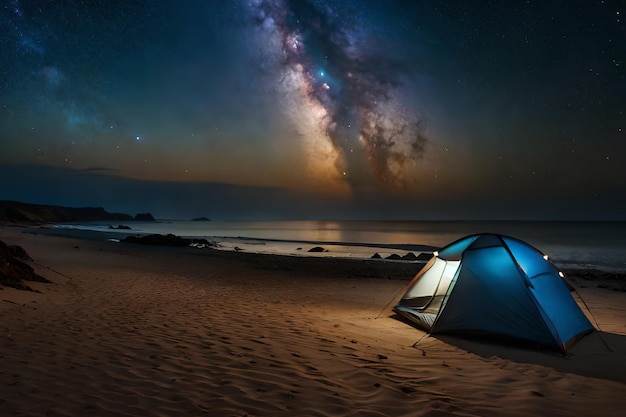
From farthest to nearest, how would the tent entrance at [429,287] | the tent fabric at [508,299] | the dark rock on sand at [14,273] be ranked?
the dark rock on sand at [14,273] → the tent entrance at [429,287] → the tent fabric at [508,299]

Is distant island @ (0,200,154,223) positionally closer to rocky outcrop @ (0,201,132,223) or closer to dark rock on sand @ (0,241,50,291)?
rocky outcrop @ (0,201,132,223)

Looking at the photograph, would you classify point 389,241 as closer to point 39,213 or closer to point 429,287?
point 429,287

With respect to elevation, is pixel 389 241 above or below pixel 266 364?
above

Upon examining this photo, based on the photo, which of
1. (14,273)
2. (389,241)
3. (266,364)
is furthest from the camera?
(389,241)

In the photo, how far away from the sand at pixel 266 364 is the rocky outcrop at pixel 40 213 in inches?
A: 3917

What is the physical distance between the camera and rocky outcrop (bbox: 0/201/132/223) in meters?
110

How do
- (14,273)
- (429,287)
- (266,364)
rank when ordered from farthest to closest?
(14,273) → (429,287) → (266,364)

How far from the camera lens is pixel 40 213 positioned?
136m

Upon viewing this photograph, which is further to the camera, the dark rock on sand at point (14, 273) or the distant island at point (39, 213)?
the distant island at point (39, 213)

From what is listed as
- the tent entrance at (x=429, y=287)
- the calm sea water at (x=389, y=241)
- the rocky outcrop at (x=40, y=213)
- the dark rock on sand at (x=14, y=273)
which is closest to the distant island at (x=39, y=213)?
the rocky outcrop at (x=40, y=213)

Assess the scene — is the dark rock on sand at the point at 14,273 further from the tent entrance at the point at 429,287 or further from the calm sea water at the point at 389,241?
the calm sea water at the point at 389,241

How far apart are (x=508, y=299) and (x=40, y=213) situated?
16565cm

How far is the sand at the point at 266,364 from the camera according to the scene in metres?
4.07

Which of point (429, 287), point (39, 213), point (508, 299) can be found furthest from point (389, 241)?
point (39, 213)
